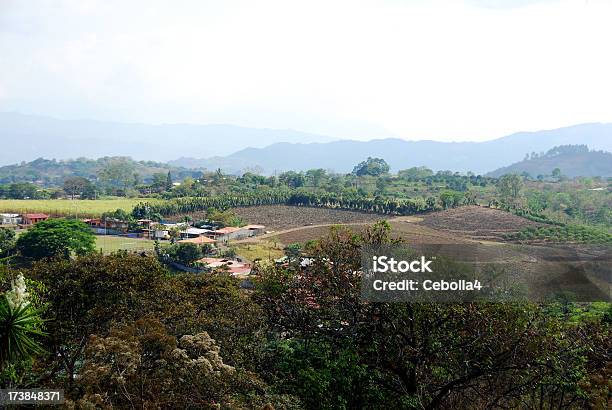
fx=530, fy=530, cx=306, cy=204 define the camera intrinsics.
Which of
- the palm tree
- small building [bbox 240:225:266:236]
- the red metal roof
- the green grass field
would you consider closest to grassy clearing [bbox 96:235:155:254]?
the red metal roof

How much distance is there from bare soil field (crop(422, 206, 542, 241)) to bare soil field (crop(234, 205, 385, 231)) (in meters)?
5.33

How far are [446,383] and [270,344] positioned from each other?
2.38 m

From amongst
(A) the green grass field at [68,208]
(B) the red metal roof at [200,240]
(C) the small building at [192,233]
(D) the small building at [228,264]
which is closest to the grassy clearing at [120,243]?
(B) the red metal roof at [200,240]

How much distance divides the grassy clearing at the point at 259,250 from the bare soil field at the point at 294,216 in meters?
7.09

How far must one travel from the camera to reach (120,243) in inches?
1388

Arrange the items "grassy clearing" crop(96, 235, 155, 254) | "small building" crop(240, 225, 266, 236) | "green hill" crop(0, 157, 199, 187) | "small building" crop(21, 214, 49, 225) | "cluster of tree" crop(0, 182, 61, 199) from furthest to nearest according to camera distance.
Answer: "green hill" crop(0, 157, 199, 187) < "cluster of tree" crop(0, 182, 61, 199) < "small building" crop(21, 214, 49, 225) < "small building" crop(240, 225, 266, 236) < "grassy clearing" crop(96, 235, 155, 254)

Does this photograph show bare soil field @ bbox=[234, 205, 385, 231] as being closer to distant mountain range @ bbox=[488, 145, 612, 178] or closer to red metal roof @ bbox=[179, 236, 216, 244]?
red metal roof @ bbox=[179, 236, 216, 244]

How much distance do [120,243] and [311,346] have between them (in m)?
30.7

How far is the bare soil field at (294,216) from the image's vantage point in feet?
147

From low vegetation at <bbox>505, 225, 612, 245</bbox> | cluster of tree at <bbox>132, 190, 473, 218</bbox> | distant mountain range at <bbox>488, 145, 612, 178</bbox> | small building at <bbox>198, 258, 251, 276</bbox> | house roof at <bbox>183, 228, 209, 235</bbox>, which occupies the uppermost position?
distant mountain range at <bbox>488, 145, 612, 178</bbox>

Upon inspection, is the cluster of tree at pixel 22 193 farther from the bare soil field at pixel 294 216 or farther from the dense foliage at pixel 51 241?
the dense foliage at pixel 51 241

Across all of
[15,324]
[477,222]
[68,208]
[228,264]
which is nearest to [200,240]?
[228,264]

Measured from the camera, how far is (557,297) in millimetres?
9406

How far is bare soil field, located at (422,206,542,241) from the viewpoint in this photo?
39.5 m
